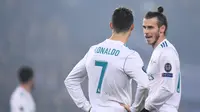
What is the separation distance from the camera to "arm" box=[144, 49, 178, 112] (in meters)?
4.59

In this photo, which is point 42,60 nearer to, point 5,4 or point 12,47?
point 12,47

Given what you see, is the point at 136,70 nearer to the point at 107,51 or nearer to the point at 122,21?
the point at 107,51

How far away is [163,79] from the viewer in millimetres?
4625

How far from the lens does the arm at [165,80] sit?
15.1 feet

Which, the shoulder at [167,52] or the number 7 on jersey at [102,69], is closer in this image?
the number 7 on jersey at [102,69]

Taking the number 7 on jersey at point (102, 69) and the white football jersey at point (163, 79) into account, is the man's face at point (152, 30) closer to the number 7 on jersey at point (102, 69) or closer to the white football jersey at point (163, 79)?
the white football jersey at point (163, 79)

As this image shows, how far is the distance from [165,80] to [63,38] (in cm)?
590

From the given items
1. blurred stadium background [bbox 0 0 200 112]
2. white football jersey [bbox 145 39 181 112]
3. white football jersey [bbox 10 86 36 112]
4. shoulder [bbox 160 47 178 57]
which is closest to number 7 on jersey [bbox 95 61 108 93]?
white football jersey [bbox 145 39 181 112]

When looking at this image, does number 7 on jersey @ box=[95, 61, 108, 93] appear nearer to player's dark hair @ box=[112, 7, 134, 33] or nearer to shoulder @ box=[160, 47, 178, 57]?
player's dark hair @ box=[112, 7, 134, 33]

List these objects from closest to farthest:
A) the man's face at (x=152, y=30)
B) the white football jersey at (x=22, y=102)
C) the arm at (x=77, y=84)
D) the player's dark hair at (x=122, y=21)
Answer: the player's dark hair at (x=122, y=21) → the arm at (x=77, y=84) → the man's face at (x=152, y=30) → the white football jersey at (x=22, y=102)

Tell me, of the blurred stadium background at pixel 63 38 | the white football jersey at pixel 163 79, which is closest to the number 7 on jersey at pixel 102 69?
the white football jersey at pixel 163 79

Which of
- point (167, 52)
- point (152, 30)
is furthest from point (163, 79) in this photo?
point (152, 30)

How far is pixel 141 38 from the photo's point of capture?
9.78 m

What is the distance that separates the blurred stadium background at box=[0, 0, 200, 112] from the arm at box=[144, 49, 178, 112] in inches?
193
